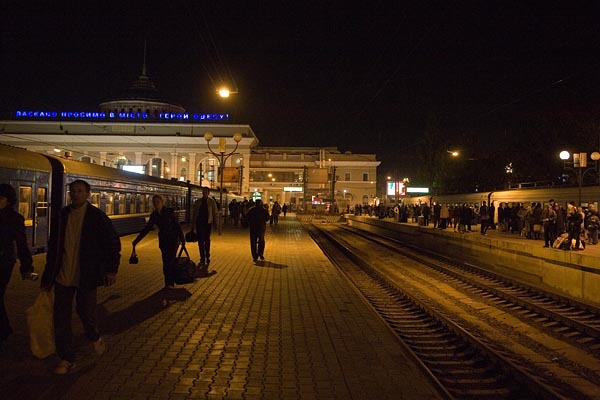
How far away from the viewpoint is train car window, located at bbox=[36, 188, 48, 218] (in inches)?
661

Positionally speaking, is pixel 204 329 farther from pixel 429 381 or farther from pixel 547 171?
pixel 547 171

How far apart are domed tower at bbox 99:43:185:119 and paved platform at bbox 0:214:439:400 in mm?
108233

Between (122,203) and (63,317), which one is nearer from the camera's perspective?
(63,317)

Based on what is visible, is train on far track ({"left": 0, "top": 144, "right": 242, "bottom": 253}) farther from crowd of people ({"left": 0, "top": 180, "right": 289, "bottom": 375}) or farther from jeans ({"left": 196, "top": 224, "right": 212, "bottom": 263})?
jeans ({"left": 196, "top": 224, "right": 212, "bottom": 263})

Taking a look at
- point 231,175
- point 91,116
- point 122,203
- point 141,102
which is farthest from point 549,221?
point 141,102

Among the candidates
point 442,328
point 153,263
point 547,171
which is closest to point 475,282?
point 442,328

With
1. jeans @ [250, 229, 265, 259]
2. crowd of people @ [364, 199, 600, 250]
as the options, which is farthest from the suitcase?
crowd of people @ [364, 199, 600, 250]

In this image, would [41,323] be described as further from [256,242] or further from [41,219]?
[41,219]

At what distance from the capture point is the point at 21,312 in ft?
27.6

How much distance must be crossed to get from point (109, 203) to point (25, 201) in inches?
318

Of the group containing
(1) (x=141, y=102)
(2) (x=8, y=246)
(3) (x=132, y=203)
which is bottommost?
(2) (x=8, y=246)

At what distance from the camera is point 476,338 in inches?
329

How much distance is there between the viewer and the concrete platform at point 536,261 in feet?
47.6

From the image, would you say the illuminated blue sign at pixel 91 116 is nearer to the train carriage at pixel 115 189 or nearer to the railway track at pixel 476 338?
the train carriage at pixel 115 189
